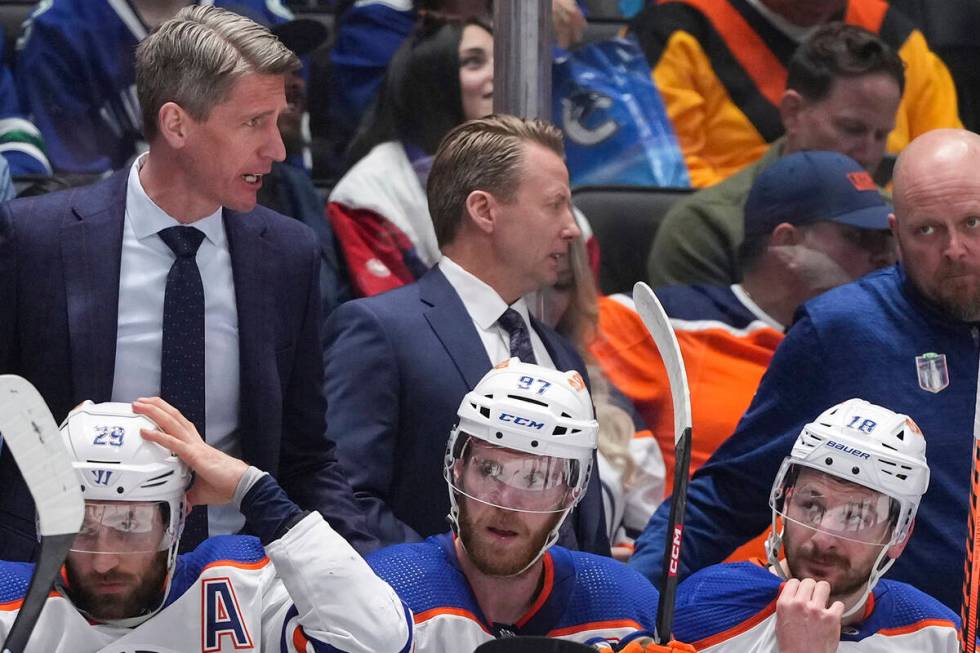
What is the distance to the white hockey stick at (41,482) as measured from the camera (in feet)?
6.75

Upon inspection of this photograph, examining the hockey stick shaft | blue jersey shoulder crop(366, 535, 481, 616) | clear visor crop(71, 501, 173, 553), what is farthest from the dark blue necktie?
the hockey stick shaft

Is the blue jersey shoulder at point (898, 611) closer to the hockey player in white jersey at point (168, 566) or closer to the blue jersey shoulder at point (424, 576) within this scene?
the blue jersey shoulder at point (424, 576)

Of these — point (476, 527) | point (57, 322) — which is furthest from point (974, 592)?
point (57, 322)

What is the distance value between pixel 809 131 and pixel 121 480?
7.10 feet

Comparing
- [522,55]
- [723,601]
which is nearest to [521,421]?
[723,601]

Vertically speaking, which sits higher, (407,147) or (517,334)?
(407,147)

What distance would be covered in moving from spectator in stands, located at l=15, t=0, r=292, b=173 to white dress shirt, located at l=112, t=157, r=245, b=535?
0.85m

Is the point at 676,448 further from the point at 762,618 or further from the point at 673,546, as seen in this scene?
the point at 762,618

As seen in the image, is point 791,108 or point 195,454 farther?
point 791,108

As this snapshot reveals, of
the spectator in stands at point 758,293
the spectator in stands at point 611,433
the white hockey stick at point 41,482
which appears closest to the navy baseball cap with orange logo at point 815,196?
the spectator in stands at point 758,293

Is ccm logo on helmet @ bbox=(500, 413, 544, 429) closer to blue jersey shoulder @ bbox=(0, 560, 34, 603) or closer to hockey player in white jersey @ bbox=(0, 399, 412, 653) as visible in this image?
hockey player in white jersey @ bbox=(0, 399, 412, 653)

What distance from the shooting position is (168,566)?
97.5 inches

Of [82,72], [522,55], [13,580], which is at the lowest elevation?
[13,580]

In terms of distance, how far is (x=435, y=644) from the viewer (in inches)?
99.3
